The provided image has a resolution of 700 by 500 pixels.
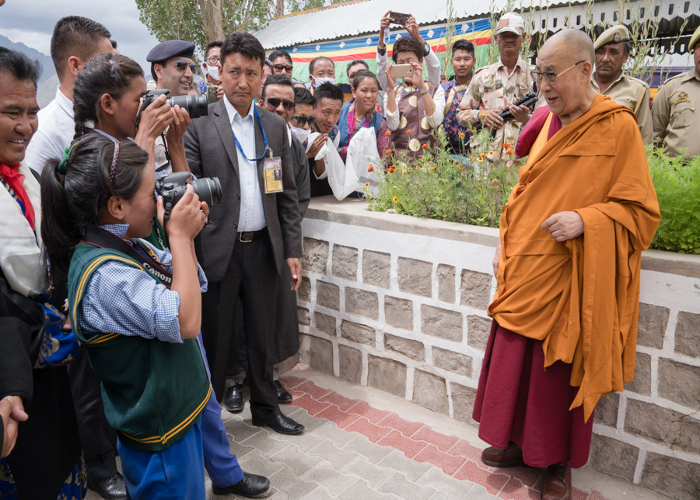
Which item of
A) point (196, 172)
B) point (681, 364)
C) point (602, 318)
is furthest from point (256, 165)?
point (681, 364)

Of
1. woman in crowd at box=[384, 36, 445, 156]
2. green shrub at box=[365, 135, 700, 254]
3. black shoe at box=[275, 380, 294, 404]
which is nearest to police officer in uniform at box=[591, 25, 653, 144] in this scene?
Result: green shrub at box=[365, 135, 700, 254]

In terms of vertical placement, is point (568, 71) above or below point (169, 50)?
below

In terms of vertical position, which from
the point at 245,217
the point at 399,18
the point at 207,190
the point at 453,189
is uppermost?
the point at 399,18

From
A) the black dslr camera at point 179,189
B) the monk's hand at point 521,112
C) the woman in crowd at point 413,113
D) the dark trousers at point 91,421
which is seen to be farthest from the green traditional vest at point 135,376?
the woman in crowd at point 413,113

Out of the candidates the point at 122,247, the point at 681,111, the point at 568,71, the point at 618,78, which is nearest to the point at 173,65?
the point at 122,247

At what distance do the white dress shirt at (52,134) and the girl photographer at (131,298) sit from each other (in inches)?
39.5

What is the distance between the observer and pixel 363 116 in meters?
4.53

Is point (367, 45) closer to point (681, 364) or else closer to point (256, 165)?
point (256, 165)

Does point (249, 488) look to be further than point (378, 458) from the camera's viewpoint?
No

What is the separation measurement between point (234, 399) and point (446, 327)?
4.98 feet

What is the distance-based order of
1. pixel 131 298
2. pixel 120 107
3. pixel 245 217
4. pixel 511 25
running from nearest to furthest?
pixel 131 298
pixel 120 107
pixel 245 217
pixel 511 25

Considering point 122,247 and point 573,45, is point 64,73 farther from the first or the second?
point 573,45

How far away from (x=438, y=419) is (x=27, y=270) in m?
2.49

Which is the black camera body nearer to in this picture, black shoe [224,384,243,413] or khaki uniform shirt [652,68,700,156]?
black shoe [224,384,243,413]
